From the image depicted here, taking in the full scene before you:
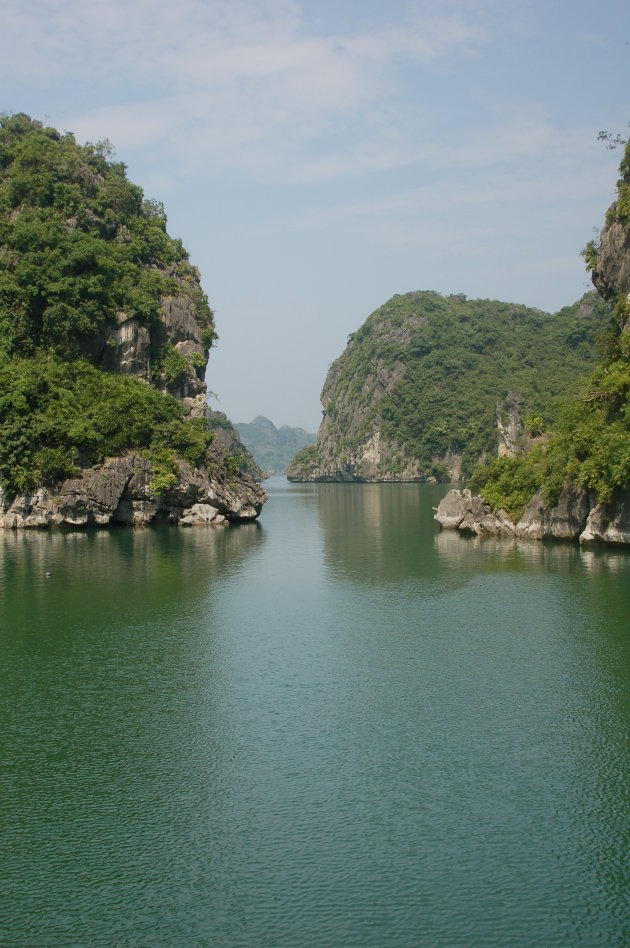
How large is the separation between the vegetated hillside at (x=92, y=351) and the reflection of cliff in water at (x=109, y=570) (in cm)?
311

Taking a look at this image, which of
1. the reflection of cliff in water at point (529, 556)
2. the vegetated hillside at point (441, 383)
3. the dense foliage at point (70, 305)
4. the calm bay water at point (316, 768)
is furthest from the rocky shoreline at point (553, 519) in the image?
the vegetated hillside at point (441, 383)

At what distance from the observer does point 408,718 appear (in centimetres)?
1560

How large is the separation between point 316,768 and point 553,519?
29.2 m

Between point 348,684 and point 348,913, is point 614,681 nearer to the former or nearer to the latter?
point 348,684

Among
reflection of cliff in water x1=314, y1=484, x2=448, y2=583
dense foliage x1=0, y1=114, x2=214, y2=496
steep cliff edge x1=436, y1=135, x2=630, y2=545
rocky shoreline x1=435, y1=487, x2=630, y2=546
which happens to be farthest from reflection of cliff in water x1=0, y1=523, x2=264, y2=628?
steep cliff edge x1=436, y1=135, x2=630, y2=545

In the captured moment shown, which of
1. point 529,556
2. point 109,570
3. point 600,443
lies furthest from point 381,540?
point 109,570

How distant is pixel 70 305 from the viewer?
53500 millimetres

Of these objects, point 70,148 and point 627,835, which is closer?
point 627,835

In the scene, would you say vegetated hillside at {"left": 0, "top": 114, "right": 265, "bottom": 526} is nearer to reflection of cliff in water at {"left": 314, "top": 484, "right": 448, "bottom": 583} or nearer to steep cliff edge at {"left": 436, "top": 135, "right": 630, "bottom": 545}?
reflection of cliff in water at {"left": 314, "top": 484, "right": 448, "bottom": 583}

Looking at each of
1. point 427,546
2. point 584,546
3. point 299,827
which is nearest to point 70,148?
point 427,546

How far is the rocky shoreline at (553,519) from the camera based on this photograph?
35.8 m

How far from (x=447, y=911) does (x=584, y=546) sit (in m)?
30.1

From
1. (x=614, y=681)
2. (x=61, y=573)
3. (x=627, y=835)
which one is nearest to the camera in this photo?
(x=627, y=835)

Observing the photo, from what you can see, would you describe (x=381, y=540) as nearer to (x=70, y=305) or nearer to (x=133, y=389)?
(x=133, y=389)
